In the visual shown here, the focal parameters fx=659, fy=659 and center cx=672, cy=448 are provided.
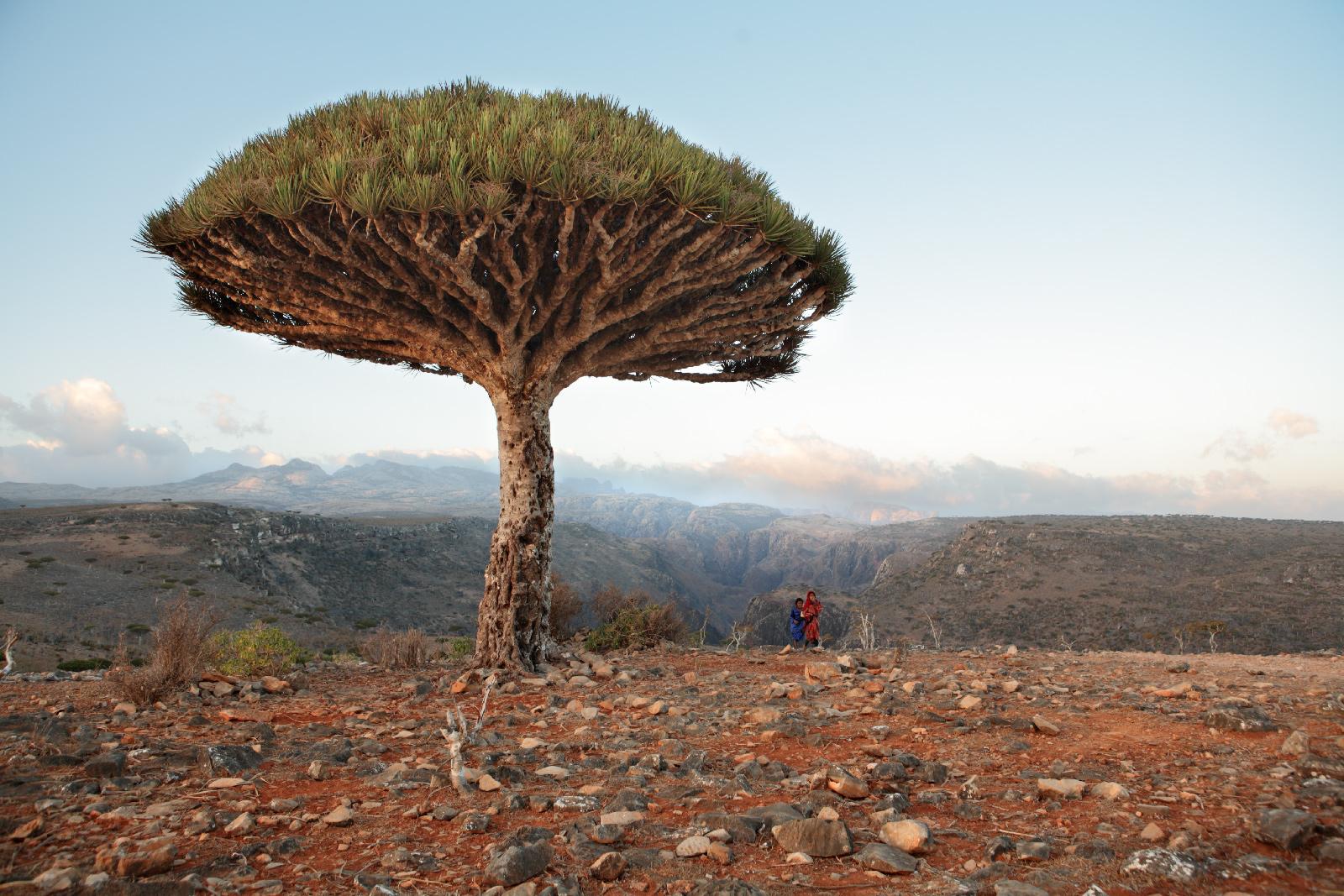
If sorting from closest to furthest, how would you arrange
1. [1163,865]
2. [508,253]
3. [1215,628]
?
[1163,865] → [508,253] → [1215,628]

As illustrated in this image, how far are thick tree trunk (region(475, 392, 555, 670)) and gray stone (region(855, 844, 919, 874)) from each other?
20.3 feet

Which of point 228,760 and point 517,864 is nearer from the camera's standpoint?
point 517,864

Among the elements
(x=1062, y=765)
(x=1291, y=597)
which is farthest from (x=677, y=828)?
Result: (x=1291, y=597)

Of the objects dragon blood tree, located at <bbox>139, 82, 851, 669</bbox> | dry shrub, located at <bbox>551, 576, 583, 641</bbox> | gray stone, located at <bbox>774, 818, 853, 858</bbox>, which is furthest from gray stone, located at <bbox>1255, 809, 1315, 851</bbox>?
dry shrub, located at <bbox>551, 576, 583, 641</bbox>

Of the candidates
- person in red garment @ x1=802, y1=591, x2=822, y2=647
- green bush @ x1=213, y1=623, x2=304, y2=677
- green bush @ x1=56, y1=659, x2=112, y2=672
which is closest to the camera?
green bush @ x1=213, y1=623, x2=304, y2=677

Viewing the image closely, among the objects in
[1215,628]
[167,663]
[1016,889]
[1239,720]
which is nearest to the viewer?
[1016,889]

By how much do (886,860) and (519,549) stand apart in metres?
6.61

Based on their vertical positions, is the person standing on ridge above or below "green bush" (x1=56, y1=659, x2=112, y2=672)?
above

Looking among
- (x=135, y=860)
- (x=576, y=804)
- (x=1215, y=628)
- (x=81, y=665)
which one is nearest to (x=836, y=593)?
(x=1215, y=628)

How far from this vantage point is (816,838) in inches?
119

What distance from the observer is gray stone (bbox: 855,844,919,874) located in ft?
9.21

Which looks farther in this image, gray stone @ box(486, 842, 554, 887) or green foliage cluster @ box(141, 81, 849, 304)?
green foliage cluster @ box(141, 81, 849, 304)

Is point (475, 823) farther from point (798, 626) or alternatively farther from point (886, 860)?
point (798, 626)

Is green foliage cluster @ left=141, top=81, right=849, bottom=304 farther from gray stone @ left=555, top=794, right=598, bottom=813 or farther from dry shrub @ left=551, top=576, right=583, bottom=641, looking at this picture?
dry shrub @ left=551, top=576, right=583, bottom=641
